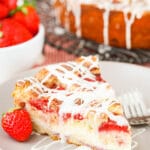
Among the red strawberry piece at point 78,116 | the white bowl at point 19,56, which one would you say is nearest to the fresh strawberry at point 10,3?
the white bowl at point 19,56

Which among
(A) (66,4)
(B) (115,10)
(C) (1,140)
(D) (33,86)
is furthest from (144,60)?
(C) (1,140)

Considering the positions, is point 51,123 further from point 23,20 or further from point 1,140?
point 23,20

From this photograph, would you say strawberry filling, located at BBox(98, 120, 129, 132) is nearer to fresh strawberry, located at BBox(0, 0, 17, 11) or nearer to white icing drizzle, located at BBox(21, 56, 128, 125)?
white icing drizzle, located at BBox(21, 56, 128, 125)

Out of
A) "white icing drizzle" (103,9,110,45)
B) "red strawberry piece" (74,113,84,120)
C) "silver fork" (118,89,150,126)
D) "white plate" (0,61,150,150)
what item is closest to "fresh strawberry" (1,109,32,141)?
"white plate" (0,61,150,150)

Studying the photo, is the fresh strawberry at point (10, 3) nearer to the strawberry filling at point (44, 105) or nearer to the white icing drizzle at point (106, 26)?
the white icing drizzle at point (106, 26)

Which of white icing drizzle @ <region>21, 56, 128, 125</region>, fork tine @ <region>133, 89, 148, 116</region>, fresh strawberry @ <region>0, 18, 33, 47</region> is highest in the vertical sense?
fresh strawberry @ <region>0, 18, 33, 47</region>

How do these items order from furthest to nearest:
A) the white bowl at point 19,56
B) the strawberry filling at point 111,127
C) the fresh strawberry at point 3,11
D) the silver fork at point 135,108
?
the fresh strawberry at point 3,11
the white bowl at point 19,56
the silver fork at point 135,108
the strawberry filling at point 111,127

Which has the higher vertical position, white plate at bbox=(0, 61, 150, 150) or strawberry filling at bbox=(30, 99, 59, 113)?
strawberry filling at bbox=(30, 99, 59, 113)
